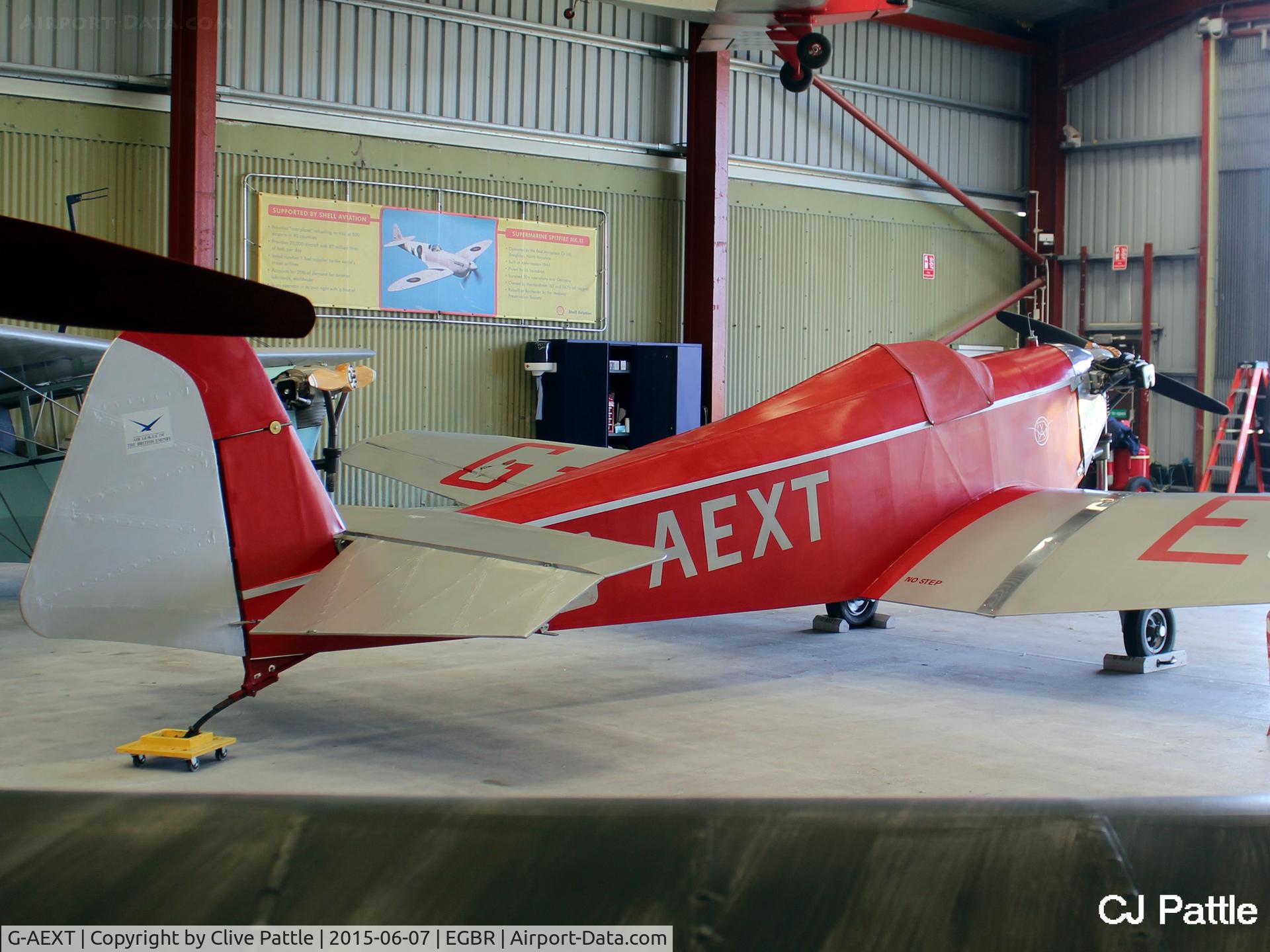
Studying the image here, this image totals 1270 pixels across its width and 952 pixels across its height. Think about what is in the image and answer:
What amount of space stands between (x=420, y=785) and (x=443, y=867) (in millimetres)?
2561

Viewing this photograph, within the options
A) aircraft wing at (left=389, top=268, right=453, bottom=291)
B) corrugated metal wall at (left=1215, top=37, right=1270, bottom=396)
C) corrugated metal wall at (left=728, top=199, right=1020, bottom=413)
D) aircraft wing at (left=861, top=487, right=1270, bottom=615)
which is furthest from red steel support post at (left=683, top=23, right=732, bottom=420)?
aircraft wing at (left=861, top=487, right=1270, bottom=615)

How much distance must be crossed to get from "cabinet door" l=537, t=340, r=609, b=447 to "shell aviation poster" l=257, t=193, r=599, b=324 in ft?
2.50

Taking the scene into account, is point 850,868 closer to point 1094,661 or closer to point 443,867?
point 443,867

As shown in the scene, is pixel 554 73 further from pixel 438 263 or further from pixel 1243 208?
pixel 1243 208

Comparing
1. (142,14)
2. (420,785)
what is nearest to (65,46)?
(142,14)

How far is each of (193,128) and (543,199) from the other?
4273 mm

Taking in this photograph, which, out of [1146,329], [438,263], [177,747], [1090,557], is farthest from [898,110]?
[177,747]

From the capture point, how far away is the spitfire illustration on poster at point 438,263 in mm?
13414

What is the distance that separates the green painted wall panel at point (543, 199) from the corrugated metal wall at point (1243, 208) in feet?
10.3

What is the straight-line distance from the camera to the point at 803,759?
16.2ft

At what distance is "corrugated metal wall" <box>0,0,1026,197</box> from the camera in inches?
471

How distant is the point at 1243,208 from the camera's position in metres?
17.3

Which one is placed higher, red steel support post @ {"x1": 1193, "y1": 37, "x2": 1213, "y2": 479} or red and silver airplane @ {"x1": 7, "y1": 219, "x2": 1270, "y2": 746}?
red steel support post @ {"x1": 1193, "y1": 37, "x2": 1213, "y2": 479}

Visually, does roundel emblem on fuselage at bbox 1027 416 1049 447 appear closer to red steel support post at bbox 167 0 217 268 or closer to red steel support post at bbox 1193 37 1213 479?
red steel support post at bbox 167 0 217 268
